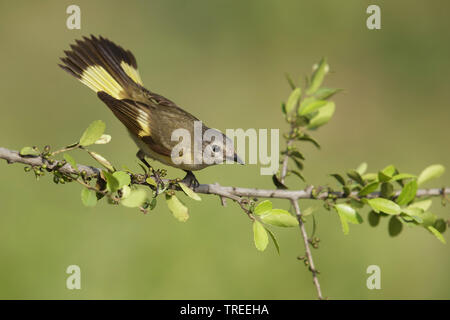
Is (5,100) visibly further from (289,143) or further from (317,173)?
(289,143)

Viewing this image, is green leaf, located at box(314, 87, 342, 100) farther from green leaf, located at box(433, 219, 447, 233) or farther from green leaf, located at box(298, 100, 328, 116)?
green leaf, located at box(433, 219, 447, 233)

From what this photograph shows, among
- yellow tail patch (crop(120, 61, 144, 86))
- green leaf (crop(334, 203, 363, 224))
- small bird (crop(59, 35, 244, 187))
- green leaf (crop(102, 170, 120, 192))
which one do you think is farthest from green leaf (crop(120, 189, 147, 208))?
yellow tail patch (crop(120, 61, 144, 86))

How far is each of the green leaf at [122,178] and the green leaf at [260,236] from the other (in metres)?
0.61

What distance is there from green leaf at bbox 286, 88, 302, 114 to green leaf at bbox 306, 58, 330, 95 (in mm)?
101

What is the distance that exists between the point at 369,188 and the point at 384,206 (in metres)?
0.11

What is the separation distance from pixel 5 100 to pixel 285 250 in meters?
3.98

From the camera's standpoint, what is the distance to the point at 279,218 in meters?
2.37

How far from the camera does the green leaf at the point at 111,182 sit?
2115mm

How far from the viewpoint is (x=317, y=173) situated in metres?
6.48

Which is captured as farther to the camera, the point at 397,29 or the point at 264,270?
the point at 397,29

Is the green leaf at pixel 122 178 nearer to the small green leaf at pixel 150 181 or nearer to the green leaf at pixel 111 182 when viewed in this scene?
the green leaf at pixel 111 182

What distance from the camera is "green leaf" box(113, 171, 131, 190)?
85.4 inches

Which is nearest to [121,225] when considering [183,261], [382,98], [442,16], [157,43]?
[183,261]

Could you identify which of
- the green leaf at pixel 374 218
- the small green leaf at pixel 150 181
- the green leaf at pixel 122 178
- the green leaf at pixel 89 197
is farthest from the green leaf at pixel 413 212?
the green leaf at pixel 89 197
